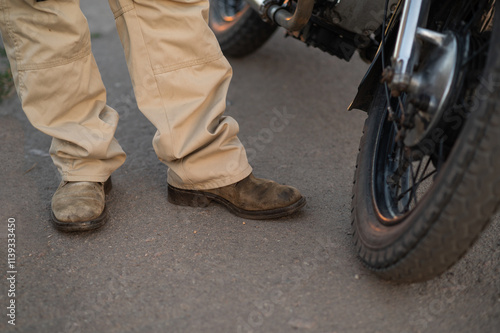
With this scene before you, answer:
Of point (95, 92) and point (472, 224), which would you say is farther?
point (95, 92)

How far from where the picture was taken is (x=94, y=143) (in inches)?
64.1

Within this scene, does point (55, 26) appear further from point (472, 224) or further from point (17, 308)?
point (472, 224)

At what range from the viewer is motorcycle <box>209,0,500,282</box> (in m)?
1.00

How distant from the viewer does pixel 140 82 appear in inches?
59.9

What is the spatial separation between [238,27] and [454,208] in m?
1.87

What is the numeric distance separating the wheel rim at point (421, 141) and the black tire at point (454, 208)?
26 millimetres

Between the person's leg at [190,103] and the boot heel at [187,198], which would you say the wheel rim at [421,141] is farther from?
the boot heel at [187,198]

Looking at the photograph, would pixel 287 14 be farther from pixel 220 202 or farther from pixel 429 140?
pixel 429 140

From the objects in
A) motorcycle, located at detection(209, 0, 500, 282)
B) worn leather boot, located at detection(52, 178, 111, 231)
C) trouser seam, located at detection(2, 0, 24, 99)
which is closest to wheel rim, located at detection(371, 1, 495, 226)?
motorcycle, located at detection(209, 0, 500, 282)

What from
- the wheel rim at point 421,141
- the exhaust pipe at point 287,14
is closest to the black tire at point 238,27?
the exhaust pipe at point 287,14

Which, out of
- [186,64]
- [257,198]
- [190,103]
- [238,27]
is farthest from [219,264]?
[238,27]

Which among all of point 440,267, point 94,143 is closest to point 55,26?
point 94,143

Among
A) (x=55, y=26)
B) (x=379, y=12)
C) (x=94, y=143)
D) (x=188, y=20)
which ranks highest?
(x=379, y=12)

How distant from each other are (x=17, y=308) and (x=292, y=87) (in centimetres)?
171
